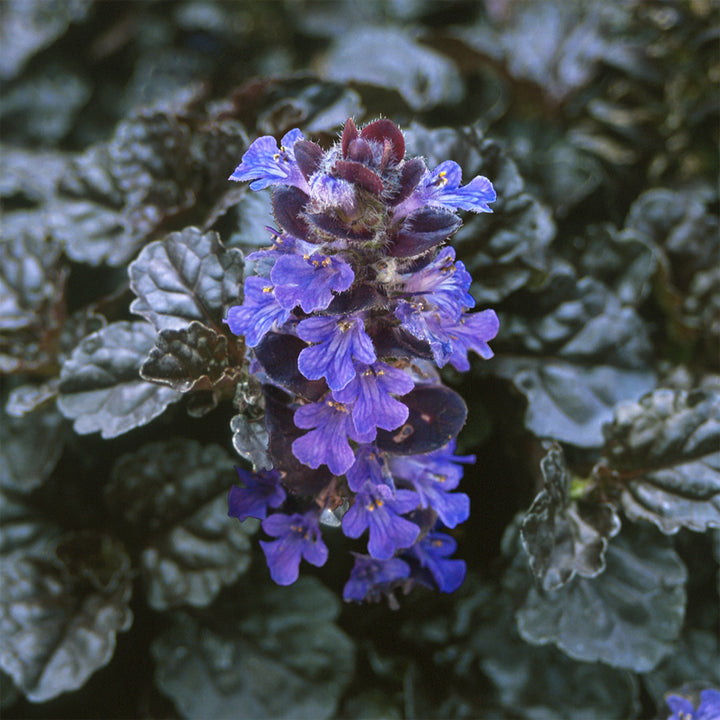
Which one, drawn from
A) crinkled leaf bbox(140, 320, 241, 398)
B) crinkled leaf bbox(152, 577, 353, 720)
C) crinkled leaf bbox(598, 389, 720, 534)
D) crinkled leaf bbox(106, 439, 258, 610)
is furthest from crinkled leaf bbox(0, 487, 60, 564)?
crinkled leaf bbox(598, 389, 720, 534)

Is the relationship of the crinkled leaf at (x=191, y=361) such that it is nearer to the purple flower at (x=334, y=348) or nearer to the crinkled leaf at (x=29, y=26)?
→ the purple flower at (x=334, y=348)

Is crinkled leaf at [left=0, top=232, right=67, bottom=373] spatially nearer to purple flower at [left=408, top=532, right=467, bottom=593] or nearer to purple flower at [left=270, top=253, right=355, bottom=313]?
purple flower at [left=270, top=253, right=355, bottom=313]

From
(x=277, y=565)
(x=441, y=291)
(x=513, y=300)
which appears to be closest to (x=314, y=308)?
(x=441, y=291)

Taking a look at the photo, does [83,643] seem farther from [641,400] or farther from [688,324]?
[688,324]

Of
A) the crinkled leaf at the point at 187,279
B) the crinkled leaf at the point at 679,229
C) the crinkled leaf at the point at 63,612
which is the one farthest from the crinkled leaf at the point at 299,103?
the crinkled leaf at the point at 63,612

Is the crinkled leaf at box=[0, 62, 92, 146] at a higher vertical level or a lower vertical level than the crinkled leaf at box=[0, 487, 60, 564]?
higher
